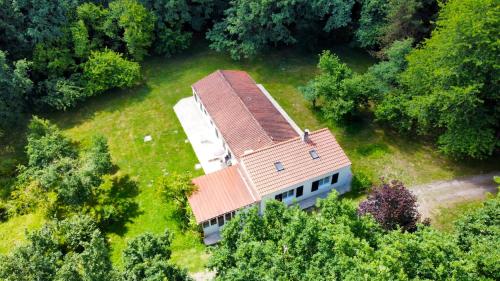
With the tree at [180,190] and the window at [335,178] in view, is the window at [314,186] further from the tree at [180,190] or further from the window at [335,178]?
the tree at [180,190]

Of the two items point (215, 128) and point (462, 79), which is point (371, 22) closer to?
point (462, 79)

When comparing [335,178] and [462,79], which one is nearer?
[462,79]

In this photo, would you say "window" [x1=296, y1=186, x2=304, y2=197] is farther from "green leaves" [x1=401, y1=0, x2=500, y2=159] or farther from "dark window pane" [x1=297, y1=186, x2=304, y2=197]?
"green leaves" [x1=401, y1=0, x2=500, y2=159]

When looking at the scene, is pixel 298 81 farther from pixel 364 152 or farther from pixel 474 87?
pixel 474 87

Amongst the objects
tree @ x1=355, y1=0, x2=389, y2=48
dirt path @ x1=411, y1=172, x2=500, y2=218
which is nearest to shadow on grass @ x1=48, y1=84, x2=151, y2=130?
tree @ x1=355, y1=0, x2=389, y2=48

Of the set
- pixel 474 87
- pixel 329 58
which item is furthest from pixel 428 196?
pixel 329 58

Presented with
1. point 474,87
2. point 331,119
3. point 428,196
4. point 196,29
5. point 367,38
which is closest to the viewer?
point 474,87

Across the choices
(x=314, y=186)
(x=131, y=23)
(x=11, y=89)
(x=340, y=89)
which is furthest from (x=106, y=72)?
(x=314, y=186)

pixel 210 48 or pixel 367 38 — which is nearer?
pixel 367 38
